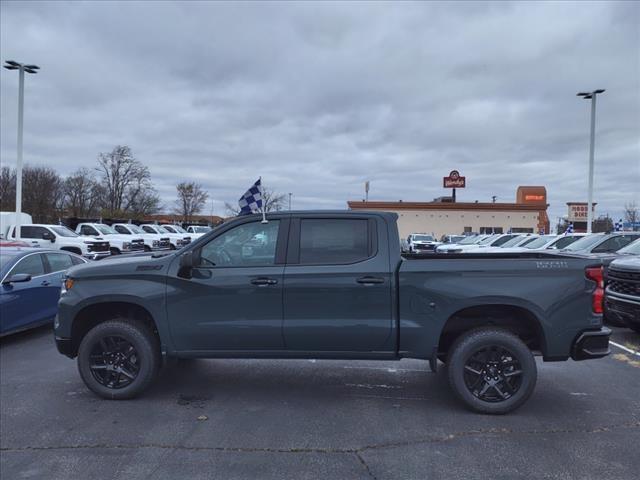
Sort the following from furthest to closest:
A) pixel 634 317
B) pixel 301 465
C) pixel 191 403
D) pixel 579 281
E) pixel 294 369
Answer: pixel 634 317 → pixel 294 369 → pixel 191 403 → pixel 579 281 → pixel 301 465

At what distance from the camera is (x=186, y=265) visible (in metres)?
4.82

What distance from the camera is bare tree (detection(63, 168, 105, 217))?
2507 inches

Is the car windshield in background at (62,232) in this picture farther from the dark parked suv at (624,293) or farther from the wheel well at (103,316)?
the dark parked suv at (624,293)

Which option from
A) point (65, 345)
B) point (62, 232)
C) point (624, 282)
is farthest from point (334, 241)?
point (62, 232)

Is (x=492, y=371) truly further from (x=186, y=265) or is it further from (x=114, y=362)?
(x=114, y=362)

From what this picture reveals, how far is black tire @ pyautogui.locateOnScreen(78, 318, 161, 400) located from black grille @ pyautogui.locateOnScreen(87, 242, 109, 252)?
18.1 metres

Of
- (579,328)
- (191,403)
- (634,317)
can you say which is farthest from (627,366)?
(191,403)

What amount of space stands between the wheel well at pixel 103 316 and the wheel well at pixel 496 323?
2.95 metres

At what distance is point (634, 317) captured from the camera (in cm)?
718

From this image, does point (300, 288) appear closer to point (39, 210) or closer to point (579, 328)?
point (579, 328)

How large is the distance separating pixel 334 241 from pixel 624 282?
5017mm

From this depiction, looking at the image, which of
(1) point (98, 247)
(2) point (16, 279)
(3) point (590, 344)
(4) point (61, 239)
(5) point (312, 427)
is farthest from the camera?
(1) point (98, 247)

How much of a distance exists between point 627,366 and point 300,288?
4.59 meters

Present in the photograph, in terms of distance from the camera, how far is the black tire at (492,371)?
4.63m
